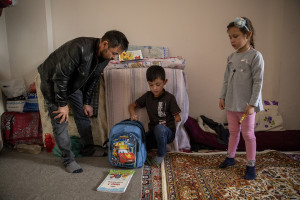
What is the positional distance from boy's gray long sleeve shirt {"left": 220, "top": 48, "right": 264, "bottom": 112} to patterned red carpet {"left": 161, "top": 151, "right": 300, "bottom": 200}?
532mm

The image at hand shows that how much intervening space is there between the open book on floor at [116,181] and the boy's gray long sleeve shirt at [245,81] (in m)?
0.95

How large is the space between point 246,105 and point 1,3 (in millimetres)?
2037

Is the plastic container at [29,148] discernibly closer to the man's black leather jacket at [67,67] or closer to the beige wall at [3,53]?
the man's black leather jacket at [67,67]

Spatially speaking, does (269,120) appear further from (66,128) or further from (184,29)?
(66,128)

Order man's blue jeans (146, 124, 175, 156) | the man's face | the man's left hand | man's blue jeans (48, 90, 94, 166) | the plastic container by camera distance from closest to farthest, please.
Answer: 1. the man's face
2. man's blue jeans (48, 90, 94, 166)
3. man's blue jeans (146, 124, 175, 156)
4. the man's left hand
5. the plastic container

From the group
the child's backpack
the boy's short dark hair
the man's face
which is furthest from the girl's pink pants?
the man's face

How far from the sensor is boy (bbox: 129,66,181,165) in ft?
5.46

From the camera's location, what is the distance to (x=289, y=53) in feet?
7.87

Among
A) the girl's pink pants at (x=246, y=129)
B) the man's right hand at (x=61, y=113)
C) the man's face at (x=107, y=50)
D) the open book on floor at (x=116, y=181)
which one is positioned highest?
the man's face at (x=107, y=50)

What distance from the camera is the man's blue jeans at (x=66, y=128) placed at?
1.48 m

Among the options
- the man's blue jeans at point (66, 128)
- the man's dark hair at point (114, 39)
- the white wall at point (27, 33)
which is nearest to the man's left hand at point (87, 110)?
the man's blue jeans at point (66, 128)

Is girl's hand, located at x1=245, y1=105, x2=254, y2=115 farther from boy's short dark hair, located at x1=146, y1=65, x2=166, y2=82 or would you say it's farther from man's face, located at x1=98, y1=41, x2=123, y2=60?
man's face, located at x1=98, y1=41, x2=123, y2=60

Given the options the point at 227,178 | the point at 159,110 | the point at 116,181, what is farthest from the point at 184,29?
the point at 116,181

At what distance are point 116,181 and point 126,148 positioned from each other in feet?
0.86
